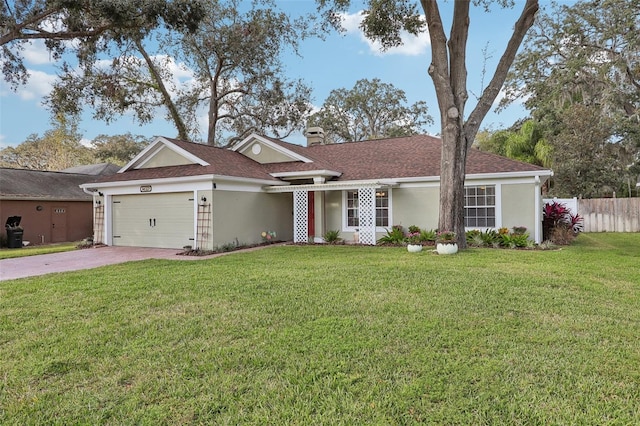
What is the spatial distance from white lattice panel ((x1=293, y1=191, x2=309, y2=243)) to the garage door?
3782 millimetres

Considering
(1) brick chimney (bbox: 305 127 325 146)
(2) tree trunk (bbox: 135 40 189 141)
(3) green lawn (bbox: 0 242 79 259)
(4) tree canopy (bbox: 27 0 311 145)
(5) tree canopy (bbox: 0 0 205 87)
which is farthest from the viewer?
(2) tree trunk (bbox: 135 40 189 141)

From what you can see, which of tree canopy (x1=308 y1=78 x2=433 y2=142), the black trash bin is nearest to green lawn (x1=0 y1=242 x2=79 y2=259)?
the black trash bin

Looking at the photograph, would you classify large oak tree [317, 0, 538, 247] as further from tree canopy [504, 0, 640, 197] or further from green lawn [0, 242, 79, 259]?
green lawn [0, 242, 79, 259]

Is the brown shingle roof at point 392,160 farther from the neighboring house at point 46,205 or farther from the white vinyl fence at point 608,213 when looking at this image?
the neighboring house at point 46,205

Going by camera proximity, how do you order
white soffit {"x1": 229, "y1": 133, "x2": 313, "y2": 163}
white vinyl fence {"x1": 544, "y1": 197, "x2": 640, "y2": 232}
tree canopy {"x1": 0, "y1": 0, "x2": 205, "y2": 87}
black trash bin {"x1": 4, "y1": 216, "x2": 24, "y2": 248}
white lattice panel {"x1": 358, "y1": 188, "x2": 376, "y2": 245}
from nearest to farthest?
tree canopy {"x1": 0, "y1": 0, "x2": 205, "y2": 87} → white lattice panel {"x1": 358, "y1": 188, "x2": 376, "y2": 245} → white soffit {"x1": 229, "y1": 133, "x2": 313, "y2": 163} → black trash bin {"x1": 4, "y1": 216, "x2": 24, "y2": 248} → white vinyl fence {"x1": 544, "y1": 197, "x2": 640, "y2": 232}

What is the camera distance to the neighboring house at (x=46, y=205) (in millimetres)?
17078

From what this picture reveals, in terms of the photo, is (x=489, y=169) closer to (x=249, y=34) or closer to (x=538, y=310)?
(x=538, y=310)

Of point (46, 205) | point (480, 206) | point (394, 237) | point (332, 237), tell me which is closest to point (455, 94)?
point (480, 206)

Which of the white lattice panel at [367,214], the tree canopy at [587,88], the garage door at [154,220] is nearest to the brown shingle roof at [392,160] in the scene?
→ the white lattice panel at [367,214]

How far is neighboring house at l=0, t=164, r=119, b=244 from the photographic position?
17078 millimetres

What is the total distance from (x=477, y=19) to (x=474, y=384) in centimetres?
1322

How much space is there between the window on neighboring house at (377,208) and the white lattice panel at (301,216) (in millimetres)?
1655

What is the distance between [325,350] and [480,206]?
11016mm

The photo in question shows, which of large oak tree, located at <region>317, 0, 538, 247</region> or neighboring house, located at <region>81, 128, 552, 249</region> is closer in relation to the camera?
large oak tree, located at <region>317, 0, 538, 247</region>
